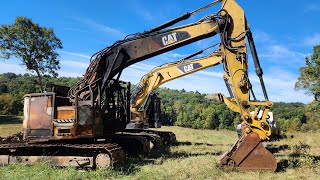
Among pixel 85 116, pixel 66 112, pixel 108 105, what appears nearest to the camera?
pixel 85 116

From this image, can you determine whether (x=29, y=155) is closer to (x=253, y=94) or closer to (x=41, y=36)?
(x=253, y=94)

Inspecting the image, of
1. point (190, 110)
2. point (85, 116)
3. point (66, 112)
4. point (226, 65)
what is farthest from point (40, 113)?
point (190, 110)

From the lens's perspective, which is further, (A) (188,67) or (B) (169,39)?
(A) (188,67)

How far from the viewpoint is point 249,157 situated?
878 centimetres

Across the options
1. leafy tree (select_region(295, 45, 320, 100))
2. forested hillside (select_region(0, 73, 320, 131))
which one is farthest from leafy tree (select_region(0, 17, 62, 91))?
leafy tree (select_region(295, 45, 320, 100))

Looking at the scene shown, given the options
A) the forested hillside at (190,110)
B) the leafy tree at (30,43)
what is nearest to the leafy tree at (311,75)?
the forested hillside at (190,110)

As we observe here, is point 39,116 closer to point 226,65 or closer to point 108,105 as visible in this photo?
point 108,105

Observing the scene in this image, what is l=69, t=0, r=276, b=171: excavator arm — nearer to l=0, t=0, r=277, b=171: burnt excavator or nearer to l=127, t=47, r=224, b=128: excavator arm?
l=0, t=0, r=277, b=171: burnt excavator

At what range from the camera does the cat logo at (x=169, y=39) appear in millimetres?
10680

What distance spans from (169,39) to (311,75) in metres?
35.9

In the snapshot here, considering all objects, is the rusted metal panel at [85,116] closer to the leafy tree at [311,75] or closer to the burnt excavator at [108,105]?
the burnt excavator at [108,105]

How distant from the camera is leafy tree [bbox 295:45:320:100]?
40.3m

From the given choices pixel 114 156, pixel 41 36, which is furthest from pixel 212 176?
pixel 41 36

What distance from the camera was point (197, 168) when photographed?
30.0ft
